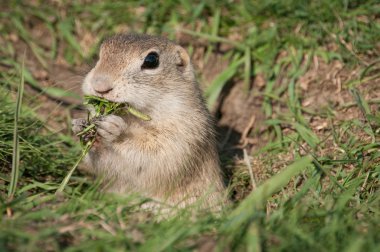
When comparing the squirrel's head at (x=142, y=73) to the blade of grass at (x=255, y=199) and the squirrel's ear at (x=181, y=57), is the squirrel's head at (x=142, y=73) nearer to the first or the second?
the squirrel's ear at (x=181, y=57)

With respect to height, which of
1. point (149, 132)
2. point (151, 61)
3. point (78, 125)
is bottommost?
point (149, 132)

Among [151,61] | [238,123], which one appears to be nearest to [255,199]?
[151,61]

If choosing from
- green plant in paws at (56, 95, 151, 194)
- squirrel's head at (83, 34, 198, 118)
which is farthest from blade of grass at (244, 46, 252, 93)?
green plant in paws at (56, 95, 151, 194)

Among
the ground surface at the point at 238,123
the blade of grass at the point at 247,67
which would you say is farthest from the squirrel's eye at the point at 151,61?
the blade of grass at the point at 247,67

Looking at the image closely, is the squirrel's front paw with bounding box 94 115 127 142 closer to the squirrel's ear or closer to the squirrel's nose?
the squirrel's nose

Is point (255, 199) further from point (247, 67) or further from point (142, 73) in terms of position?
point (247, 67)

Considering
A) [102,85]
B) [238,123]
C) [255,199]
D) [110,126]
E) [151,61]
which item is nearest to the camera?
[255,199]
